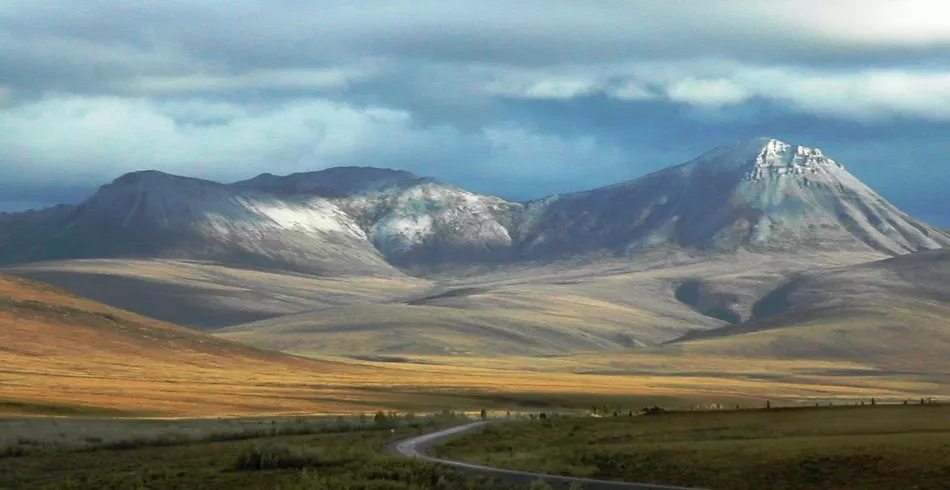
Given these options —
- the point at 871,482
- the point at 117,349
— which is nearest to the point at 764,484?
the point at 871,482

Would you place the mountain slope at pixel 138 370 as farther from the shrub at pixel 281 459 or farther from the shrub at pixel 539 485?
the shrub at pixel 539 485

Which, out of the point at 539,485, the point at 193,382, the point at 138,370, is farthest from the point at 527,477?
the point at 138,370

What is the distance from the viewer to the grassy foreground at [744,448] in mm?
42188

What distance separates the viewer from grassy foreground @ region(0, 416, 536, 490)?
145ft

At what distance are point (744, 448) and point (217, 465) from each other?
17.9m

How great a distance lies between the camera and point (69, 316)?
623 feet

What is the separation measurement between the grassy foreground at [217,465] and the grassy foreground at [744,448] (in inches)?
162

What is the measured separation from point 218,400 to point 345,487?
2910 inches

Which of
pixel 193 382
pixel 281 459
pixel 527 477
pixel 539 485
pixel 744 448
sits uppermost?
pixel 744 448

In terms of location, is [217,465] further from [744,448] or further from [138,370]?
[138,370]

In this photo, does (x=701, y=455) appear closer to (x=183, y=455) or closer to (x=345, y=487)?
(x=345, y=487)

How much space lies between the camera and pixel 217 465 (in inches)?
2032

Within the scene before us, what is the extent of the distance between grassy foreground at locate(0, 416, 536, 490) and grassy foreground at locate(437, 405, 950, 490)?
4.10 meters

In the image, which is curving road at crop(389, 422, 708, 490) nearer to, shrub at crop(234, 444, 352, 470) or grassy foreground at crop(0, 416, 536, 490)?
grassy foreground at crop(0, 416, 536, 490)
